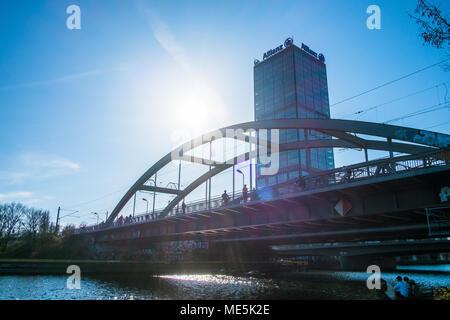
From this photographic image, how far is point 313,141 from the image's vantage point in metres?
43.1

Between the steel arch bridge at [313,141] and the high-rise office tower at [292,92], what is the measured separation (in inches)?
2692

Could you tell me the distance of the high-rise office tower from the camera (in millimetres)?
134000

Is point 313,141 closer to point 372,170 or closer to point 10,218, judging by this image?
point 372,170

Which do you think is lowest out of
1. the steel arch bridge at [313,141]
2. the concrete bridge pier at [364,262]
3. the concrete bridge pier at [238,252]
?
the concrete bridge pier at [364,262]

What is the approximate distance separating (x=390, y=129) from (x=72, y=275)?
120 feet

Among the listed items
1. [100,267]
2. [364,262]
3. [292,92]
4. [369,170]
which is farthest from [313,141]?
[292,92]

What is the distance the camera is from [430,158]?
59.0 ft

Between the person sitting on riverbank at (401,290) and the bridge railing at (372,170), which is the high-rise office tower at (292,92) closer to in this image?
the bridge railing at (372,170)

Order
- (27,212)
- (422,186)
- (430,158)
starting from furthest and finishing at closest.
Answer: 1. (27,212)
2. (422,186)
3. (430,158)

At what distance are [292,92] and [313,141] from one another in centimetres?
10082

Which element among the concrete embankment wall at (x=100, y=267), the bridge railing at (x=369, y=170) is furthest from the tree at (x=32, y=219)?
the bridge railing at (x=369, y=170)

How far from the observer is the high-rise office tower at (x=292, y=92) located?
134 meters

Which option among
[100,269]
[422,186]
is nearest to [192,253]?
[100,269]
